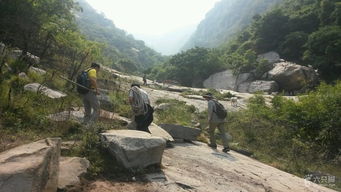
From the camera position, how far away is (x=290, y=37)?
164ft

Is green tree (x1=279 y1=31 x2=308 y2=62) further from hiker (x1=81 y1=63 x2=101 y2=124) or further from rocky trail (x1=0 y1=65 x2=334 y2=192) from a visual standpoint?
hiker (x1=81 y1=63 x2=101 y2=124)

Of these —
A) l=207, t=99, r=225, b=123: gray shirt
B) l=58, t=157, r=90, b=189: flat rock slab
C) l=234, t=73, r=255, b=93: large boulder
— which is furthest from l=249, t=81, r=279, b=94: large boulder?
l=58, t=157, r=90, b=189: flat rock slab

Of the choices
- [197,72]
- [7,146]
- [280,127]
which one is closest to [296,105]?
[280,127]

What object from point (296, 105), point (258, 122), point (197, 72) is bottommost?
point (258, 122)

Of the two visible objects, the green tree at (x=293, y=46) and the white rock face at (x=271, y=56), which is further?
the white rock face at (x=271, y=56)

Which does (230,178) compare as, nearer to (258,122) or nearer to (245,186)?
(245,186)

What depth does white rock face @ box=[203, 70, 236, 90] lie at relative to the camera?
48591 millimetres

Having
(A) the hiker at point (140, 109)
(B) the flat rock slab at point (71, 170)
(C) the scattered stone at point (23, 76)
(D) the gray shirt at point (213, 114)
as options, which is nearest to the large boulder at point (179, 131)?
(D) the gray shirt at point (213, 114)

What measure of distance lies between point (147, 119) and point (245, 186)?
2.86 meters

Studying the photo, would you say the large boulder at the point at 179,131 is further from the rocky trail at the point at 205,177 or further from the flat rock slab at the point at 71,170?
the flat rock slab at the point at 71,170

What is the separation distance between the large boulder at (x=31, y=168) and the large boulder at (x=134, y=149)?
4.02 ft

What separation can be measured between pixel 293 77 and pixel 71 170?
39324 millimetres

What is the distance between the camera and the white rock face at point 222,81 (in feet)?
159

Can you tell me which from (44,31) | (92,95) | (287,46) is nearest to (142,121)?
(92,95)
